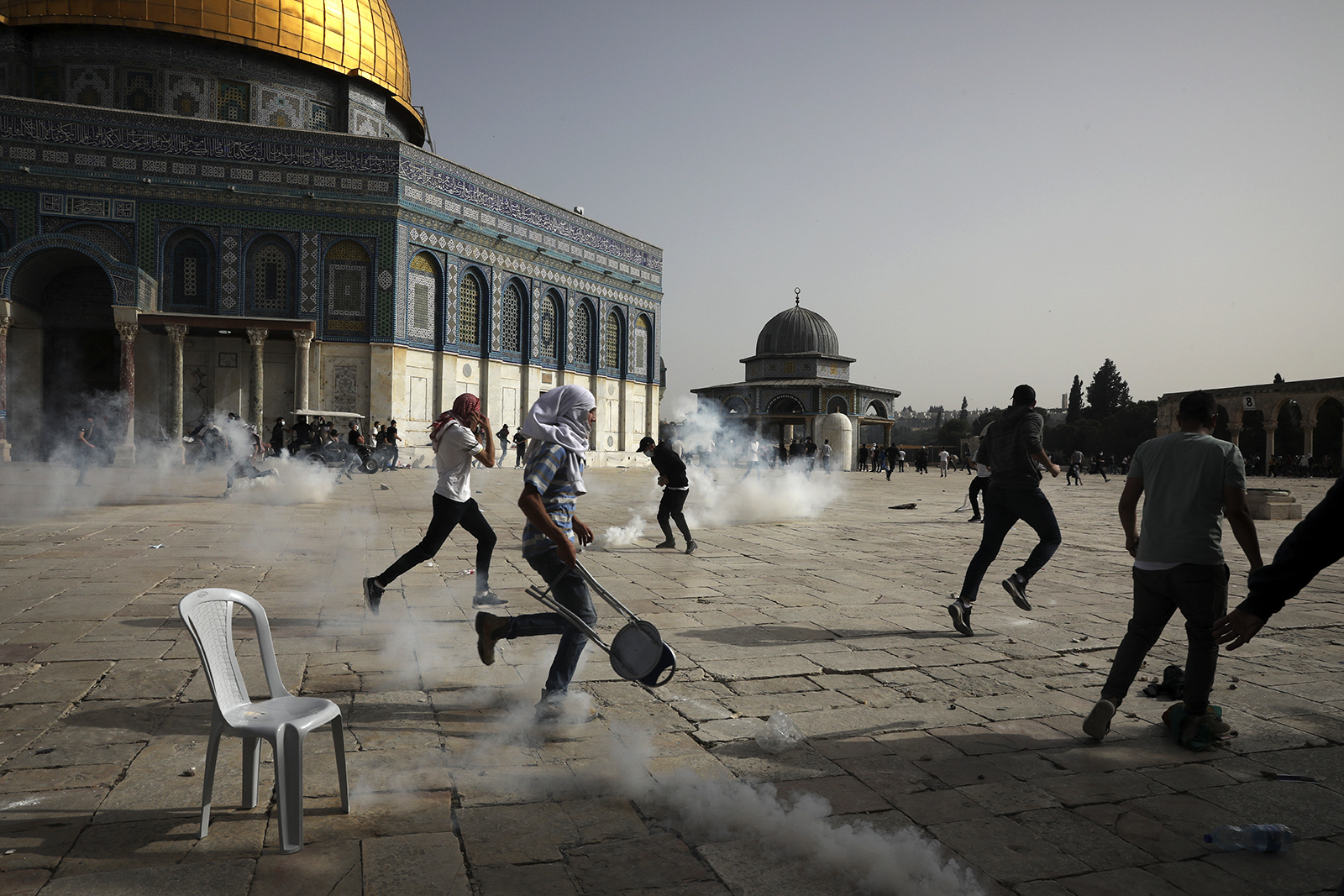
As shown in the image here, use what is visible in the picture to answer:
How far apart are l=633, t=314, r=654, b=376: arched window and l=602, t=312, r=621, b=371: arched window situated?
3.53 feet

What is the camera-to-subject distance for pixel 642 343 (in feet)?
138

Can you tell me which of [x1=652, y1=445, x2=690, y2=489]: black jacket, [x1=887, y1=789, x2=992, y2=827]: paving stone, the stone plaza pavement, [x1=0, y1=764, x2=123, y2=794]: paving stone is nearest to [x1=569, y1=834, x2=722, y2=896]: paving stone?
the stone plaza pavement

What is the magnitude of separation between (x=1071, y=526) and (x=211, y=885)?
1454 cm

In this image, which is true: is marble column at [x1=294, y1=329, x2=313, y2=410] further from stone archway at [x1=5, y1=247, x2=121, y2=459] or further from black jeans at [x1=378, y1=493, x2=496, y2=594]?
black jeans at [x1=378, y1=493, x2=496, y2=594]

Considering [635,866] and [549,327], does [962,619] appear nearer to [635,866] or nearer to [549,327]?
[635,866]

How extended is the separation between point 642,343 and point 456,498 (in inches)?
1419

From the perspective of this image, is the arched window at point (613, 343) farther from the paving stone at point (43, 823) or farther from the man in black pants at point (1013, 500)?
the paving stone at point (43, 823)

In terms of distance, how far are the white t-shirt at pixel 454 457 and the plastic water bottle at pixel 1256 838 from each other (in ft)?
16.6

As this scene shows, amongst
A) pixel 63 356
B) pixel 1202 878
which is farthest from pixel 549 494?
pixel 63 356

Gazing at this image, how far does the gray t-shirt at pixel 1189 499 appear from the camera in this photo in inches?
150

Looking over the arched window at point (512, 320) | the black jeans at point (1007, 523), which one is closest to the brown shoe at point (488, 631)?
the black jeans at point (1007, 523)

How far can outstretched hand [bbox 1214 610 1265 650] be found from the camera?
239cm

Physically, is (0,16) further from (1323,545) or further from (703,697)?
(1323,545)

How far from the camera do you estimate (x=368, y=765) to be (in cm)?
346
